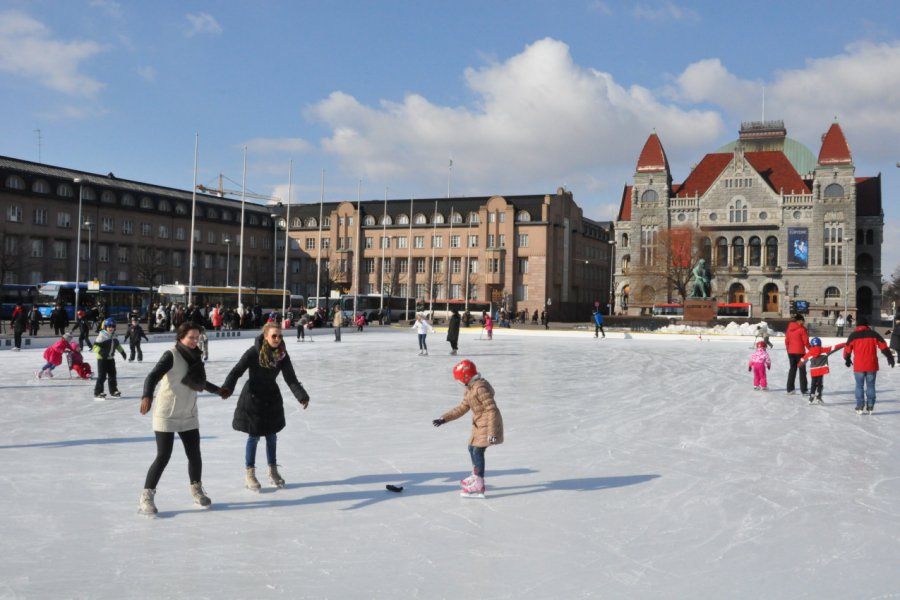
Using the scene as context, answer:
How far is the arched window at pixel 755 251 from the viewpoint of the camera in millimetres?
87500

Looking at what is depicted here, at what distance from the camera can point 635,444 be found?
1020cm

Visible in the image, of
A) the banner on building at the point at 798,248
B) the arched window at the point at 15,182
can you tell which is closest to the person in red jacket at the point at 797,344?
the arched window at the point at 15,182

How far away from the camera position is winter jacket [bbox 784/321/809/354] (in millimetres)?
15344

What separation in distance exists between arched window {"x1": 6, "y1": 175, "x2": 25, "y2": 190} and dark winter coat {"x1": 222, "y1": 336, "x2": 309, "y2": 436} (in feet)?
221

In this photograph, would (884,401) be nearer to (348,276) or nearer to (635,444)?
(635,444)

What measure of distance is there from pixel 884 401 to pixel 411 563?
43.9ft

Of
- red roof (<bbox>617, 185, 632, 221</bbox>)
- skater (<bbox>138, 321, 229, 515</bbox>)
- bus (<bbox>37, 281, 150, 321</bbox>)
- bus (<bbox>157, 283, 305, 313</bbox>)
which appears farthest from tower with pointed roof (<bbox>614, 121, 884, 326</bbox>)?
skater (<bbox>138, 321, 229, 515</bbox>)

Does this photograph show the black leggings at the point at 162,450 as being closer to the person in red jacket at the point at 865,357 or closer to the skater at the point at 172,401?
the skater at the point at 172,401

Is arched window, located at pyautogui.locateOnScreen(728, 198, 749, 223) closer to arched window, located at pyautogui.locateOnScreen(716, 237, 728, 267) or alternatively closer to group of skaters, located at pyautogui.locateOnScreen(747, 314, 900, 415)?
arched window, located at pyautogui.locateOnScreen(716, 237, 728, 267)

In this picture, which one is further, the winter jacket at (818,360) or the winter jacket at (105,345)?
the winter jacket at (818,360)

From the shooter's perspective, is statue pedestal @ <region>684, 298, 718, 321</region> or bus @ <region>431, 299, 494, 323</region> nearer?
statue pedestal @ <region>684, 298, 718, 321</region>

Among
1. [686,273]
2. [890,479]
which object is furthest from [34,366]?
[686,273]

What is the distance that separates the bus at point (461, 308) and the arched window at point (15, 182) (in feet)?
118

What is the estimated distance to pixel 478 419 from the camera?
721cm
